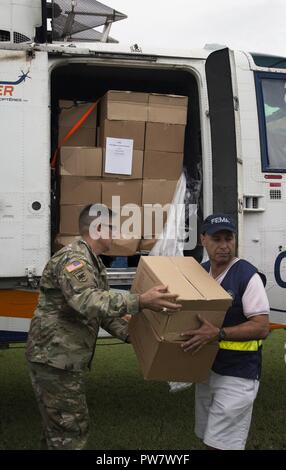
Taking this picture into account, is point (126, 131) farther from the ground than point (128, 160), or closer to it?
farther from the ground

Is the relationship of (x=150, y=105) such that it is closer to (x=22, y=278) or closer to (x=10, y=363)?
(x=22, y=278)

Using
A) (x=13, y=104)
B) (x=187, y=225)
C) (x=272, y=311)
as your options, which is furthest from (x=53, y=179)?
(x=272, y=311)

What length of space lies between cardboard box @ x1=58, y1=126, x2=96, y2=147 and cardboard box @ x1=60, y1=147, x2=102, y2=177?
203mm

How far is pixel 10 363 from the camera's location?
7.12 meters

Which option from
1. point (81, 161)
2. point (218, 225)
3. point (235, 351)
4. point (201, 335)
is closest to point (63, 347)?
point (201, 335)

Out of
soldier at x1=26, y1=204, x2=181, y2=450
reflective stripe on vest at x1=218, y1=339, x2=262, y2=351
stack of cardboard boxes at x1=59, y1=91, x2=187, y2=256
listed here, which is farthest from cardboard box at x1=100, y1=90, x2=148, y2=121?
reflective stripe on vest at x1=218, y1=339, x2=262, y2=351

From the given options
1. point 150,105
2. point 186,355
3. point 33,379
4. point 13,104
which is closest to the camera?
point 186,355

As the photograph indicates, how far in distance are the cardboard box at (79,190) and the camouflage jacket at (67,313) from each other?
4.02 ft

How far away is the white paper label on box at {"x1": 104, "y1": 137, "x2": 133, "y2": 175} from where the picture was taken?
4332mm

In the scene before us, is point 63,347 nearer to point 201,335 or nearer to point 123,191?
point 201,335

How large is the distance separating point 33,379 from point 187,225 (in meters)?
2.01

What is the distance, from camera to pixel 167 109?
4.43m

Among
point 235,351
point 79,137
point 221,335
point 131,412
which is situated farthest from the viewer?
point 131,412

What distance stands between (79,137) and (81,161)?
0.31 m
